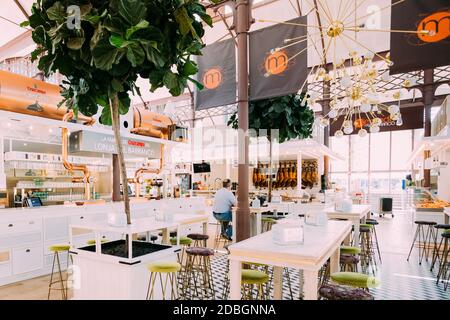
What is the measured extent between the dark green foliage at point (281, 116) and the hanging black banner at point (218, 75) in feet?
2.75

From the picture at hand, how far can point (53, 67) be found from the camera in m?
2.56

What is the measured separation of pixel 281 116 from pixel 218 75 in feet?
4.94

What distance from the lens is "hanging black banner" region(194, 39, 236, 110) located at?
4.97 metres

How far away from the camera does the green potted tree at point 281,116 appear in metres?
5.57

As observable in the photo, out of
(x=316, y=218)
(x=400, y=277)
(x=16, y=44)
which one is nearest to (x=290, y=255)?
(x=316, y=218)

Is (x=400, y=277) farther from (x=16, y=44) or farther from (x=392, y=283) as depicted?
(x=16, y=44)

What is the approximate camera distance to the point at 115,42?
2.08m

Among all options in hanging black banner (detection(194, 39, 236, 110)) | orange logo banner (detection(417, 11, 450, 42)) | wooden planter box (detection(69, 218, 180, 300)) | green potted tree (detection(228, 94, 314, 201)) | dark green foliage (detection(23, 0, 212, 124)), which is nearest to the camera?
dark green foliage (detection(23, 0, 212, 124))

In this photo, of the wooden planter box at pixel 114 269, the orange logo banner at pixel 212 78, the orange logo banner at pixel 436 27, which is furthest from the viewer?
the orange logo banner at pixel 212 78

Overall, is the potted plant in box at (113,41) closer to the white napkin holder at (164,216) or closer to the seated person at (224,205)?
the white napkin holder at (164,216)

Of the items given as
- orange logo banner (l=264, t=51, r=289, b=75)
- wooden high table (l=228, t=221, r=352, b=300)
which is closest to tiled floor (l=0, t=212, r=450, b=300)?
wooden high table (l=228, t=221, r=352, b=300)

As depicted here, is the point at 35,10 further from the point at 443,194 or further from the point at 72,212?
the point at 443,194

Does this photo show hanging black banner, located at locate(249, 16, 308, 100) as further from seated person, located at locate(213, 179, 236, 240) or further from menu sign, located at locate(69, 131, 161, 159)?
menu sign, located at locate(69, 131, 161, 159)

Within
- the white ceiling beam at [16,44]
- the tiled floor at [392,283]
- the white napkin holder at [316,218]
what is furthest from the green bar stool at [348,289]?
the white ceiling beam at [16,44]
